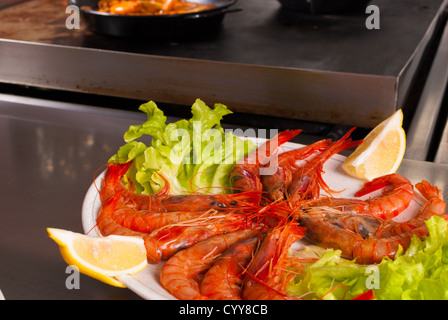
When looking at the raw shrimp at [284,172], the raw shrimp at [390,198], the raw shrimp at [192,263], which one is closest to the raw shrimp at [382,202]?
the raw shrimp at [390,198]

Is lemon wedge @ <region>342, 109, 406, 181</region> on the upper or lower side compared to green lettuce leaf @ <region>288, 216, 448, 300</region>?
upper

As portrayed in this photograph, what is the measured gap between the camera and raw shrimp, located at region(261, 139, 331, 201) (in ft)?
4.97

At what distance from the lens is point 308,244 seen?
1.33 meters

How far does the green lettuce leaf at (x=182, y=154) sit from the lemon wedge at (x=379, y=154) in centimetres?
36

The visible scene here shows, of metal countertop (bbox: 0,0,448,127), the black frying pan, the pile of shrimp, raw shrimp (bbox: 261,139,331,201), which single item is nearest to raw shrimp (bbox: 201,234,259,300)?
the pile of shrimp

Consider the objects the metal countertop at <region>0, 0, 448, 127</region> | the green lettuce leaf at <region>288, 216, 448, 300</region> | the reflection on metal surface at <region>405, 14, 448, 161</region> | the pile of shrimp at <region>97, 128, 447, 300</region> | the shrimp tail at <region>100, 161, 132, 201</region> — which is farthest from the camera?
the metal countertop at <region>0, 0, 448, 127</region>

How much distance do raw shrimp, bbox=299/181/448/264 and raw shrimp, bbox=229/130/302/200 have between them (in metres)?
0.20

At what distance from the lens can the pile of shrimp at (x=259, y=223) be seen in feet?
3.89

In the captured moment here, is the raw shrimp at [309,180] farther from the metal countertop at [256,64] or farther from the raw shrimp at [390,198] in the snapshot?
the metal countertop at [256,64]

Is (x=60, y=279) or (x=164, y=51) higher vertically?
(x=164, y=51)

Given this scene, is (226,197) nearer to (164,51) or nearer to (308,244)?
(308,244)

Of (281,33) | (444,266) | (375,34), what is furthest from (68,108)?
(444,266)

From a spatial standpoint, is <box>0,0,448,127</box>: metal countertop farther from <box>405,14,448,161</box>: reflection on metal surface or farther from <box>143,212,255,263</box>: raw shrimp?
<box>143,212,255,263</box>: raw shrimp
